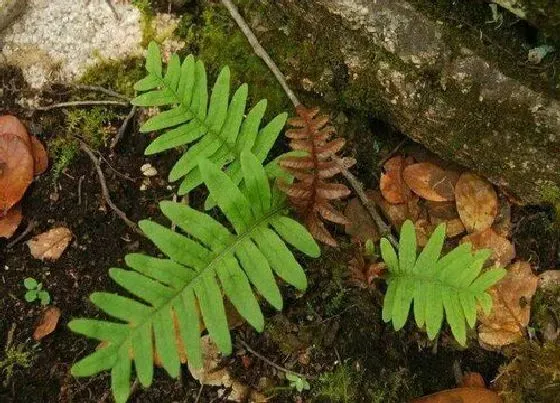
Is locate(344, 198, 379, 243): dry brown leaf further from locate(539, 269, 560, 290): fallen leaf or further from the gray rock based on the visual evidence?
the gray rock

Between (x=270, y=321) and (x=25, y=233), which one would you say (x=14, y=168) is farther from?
(x=270, y=321)

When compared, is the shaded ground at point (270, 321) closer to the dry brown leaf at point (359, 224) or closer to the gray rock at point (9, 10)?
the dry brown leaf at point (359, 224)

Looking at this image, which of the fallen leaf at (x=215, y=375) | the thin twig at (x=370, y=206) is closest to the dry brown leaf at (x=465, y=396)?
the thin twig at (x=370, y=206)

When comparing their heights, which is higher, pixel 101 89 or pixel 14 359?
pixel 101 89

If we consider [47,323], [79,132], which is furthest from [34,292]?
Answer: [79,132]

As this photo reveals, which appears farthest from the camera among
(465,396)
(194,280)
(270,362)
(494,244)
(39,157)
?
(39,157)

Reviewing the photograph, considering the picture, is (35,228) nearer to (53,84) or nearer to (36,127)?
(36,127)
